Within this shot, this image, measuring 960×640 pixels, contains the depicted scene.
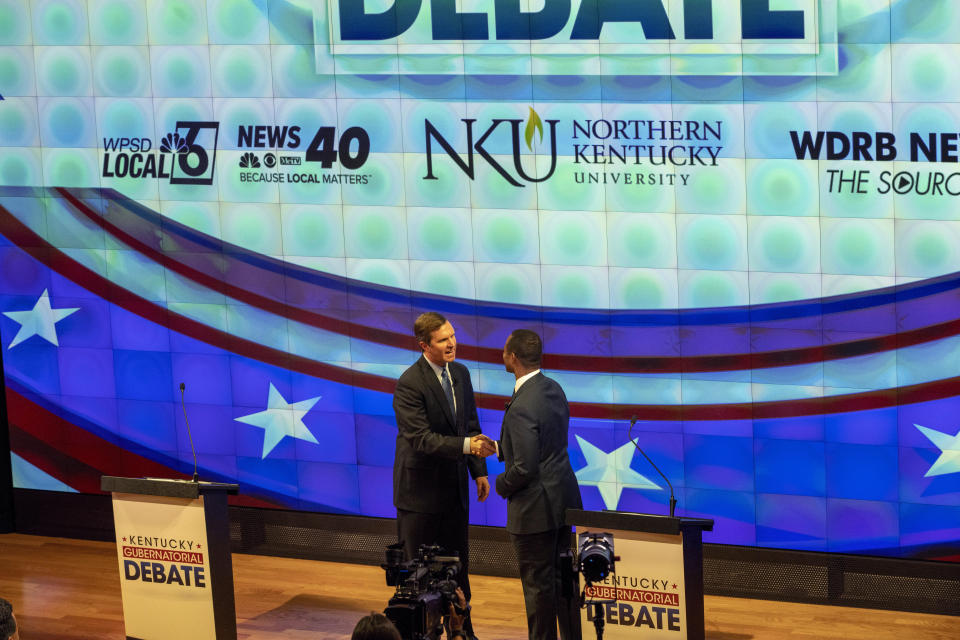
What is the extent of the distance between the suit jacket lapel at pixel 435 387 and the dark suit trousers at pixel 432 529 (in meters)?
0.37

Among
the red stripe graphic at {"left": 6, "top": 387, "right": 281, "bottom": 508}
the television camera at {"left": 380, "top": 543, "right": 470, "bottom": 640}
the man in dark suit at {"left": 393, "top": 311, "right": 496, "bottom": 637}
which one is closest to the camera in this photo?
the television camera at {"left": 380, "top": 543, "right": 470, "bottom": 640}

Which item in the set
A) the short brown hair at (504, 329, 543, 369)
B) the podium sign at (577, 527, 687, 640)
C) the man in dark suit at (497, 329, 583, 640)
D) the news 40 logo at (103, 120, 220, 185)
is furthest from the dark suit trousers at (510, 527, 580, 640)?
the news 40 logo at (103, 120, 220, 185)

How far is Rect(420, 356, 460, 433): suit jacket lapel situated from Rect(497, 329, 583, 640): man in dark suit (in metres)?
0.37

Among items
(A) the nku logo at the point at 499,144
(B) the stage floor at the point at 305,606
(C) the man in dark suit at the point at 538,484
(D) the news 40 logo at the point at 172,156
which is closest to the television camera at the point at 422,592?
(C) the man in dark suit at the point at 538,484

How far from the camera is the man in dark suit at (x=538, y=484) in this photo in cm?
543

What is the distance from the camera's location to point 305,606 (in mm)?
6652

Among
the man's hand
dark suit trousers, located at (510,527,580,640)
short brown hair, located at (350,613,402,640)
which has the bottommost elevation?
dark suit trousers, located at (510,527,580,640)

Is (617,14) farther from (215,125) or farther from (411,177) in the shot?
(215,125)

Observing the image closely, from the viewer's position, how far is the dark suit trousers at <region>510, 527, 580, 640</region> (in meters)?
5.55

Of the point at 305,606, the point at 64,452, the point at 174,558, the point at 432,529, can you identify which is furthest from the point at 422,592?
the point at 64,452

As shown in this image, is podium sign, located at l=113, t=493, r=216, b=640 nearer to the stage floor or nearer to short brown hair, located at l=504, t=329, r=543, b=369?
the stage floor

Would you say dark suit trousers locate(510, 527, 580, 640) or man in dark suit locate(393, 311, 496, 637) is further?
man in dark suit locate(393, 311, 496, 637)

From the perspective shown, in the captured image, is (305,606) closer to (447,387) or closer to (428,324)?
(447,387)

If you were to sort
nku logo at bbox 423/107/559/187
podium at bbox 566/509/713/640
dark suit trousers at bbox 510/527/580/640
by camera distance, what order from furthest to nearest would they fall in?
1. nku logo at bbox 423/107/559/187
2. dark suit trousers at bbox 510/527/580/640
3. podium at bbox 566/509/713/640
